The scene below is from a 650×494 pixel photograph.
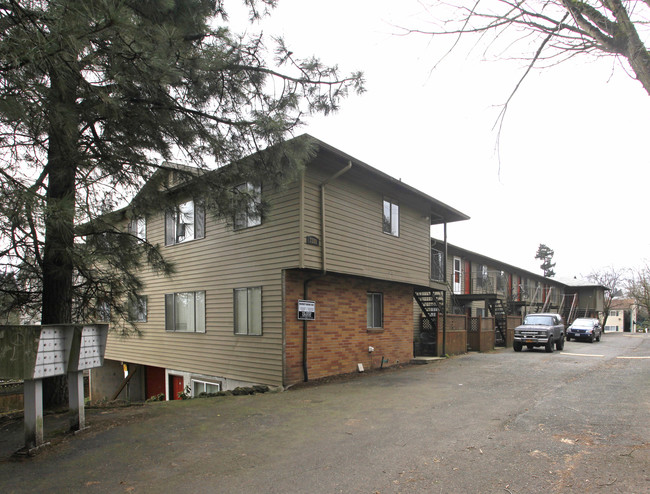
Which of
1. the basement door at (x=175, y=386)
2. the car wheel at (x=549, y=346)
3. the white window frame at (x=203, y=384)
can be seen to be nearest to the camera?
the white window frame at (x=203, y=384)

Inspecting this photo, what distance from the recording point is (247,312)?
1252 cm

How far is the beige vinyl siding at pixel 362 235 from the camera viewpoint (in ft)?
39.0

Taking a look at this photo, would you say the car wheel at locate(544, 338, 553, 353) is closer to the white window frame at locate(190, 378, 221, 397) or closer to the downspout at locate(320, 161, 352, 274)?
the downspout at locate(320, 161, 352, 274)

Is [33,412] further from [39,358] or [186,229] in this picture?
[186,229]

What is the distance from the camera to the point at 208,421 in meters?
7.46

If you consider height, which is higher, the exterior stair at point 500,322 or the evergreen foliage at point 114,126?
the evergreen foliage at point 114,126

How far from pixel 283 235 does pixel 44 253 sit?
234 inches

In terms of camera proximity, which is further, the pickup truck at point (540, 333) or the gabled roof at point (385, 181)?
the pickup truck at point (540, 333)

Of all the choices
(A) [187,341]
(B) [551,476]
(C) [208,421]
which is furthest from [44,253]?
(A) [187,341]

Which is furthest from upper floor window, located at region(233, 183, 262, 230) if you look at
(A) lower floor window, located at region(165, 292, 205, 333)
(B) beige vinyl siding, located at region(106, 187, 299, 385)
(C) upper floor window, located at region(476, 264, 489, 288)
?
(C) upper floor window, located at region(476, 264, 489, 288)

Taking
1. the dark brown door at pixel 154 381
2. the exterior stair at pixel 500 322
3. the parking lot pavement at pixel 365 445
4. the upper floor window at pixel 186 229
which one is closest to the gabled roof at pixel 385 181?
the parking lot pavement at pixel 365 445

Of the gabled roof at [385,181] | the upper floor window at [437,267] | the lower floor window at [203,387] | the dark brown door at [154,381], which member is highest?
the gabled roof at [385,181]

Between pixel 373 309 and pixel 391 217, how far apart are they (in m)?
3.17

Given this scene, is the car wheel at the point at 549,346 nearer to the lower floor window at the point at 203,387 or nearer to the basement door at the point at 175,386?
the lower floor window at the point at 203,387
